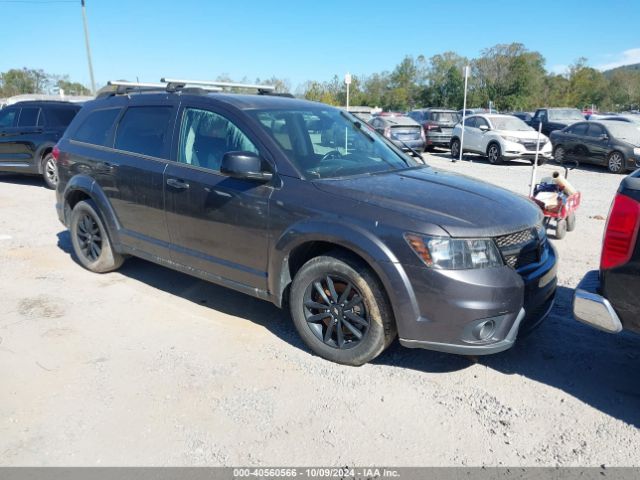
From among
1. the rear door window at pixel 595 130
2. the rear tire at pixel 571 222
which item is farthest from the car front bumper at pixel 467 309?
the rear door window at pixel 595 130

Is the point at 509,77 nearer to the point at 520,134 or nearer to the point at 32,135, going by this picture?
the point at 520,134

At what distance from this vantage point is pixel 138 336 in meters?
4.30

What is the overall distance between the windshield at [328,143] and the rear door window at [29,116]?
9308 mm

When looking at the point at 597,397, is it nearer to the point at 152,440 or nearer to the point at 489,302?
the point at 489,302

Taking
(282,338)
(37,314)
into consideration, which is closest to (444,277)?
(282,338)

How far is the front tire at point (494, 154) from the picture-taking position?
17.0 m

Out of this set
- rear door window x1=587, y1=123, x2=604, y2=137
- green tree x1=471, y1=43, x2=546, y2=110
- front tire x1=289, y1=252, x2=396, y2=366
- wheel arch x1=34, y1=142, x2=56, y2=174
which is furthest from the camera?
green tree x1=471, y1=43, x2=546, y2=110

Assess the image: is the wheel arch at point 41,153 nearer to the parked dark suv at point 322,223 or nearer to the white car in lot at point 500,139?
the parked dark suv at point 322,223

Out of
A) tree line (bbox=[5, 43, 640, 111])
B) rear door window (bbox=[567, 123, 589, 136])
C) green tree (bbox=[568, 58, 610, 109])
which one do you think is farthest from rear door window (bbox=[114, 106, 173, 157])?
green tree (bbox=[568, 58, 610, 109])

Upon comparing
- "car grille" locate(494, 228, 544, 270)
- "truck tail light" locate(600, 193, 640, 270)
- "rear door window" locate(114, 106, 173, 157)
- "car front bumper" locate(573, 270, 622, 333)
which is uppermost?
"rear door window" locate(114, 106, 173, 157)

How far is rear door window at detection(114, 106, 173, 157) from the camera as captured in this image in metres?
4.74

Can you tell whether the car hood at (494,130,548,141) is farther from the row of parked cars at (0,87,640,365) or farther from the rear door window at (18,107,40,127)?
the row of parked cars at (0,87,640,365)

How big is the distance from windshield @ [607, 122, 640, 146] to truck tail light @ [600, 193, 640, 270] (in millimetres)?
14734

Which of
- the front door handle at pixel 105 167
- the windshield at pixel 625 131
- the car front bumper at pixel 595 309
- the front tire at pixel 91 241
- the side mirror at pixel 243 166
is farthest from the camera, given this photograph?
the windshield at pixel 625 131
